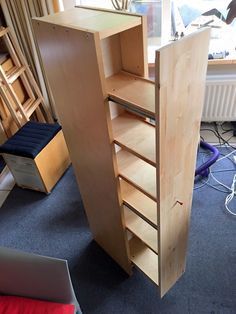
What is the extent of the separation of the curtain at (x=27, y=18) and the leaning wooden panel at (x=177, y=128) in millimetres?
1869

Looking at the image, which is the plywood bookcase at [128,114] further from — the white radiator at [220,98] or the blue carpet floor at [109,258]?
the white radiator at [220,98]

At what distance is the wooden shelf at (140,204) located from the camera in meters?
1.16

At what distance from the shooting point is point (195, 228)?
1.85 meters

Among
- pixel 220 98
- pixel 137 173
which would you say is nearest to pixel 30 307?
pixel 137 173

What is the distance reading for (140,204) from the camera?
1224mm

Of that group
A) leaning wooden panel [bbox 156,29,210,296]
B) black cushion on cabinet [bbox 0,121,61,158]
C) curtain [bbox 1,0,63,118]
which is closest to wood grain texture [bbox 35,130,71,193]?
black cushion on cabinet [bbox 0,121,61,158]

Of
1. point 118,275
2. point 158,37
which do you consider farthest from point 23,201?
point 158,37

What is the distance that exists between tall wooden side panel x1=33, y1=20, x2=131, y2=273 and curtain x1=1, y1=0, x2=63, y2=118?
1461 millimetres

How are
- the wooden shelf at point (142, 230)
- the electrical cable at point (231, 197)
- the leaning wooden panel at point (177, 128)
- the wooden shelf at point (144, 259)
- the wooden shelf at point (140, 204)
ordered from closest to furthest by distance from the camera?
the leaning wooden panel at point (177, 128)
the wooden shelf at point (140, 204)
the wooden shelf at point (142, 230)
the wooden shelf at point (144, 259)
the electrical cable at point (231, 197)

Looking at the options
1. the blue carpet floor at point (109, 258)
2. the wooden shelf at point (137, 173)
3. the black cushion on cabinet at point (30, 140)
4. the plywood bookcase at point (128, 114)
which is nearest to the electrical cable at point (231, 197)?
the blue carpet floor at point (109, 258)

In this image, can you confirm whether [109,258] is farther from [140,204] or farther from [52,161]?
[52,161]

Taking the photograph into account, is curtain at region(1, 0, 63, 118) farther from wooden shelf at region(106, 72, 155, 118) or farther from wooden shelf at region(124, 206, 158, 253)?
wooden shelf at region(124, 206, 158, 253)

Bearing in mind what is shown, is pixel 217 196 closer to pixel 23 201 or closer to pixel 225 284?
pixel 225 284

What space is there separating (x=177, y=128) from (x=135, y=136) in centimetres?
19
